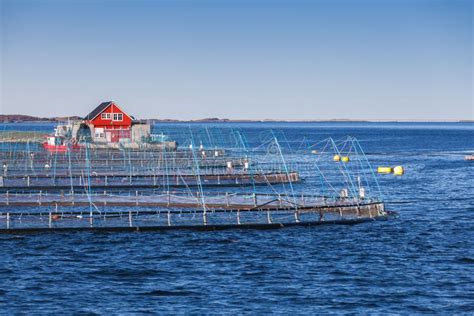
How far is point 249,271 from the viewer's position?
45.3 m

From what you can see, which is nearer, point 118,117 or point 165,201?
point 165,201

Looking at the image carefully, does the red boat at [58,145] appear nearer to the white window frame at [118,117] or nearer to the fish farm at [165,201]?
the white window frame at [118,117]

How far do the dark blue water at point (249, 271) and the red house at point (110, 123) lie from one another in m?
99.2

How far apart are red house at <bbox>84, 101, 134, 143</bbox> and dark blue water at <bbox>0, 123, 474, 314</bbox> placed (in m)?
99.2

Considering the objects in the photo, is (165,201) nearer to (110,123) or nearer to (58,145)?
(58,145)

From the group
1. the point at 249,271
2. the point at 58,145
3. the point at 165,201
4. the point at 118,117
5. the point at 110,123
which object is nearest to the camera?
the point at 249,271

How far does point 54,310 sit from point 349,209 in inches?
1241

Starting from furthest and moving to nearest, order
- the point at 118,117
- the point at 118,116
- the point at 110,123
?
the point at 118,116 < the point at 118,117 < the point at 110,123

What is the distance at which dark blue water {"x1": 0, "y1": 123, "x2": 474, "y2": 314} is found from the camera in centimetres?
3831

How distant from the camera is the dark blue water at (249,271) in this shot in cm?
3831

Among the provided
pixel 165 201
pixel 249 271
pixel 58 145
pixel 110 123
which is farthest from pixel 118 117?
pixel 249 271

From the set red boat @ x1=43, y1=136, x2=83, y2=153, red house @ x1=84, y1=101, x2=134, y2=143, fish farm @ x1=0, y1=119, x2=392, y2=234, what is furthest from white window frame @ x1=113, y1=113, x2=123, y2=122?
fish farm @ x1=0, y1=119, x2=392, y2=234

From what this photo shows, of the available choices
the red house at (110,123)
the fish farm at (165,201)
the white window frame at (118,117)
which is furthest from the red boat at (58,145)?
the fish farm at (165,201)

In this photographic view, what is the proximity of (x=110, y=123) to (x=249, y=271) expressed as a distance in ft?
377
